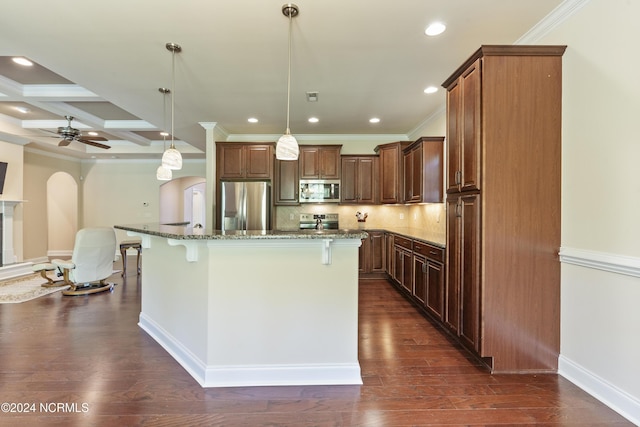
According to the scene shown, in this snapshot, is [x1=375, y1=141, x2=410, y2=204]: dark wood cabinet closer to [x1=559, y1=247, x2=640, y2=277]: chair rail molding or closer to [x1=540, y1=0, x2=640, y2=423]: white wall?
[x1=540, y1=0, x2=640, y2=423]: white wall

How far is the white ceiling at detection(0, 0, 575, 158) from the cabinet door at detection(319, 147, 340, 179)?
762 mm

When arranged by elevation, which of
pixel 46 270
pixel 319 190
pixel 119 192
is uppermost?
pixel 119 192

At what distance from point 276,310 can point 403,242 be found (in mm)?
2693

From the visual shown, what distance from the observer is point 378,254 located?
5.25 meters

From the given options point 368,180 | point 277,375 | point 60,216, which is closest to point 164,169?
point 277,375

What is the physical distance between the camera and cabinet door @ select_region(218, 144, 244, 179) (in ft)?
16.7

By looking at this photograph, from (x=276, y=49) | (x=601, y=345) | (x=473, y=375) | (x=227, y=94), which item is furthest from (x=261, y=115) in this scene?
(x=601, y=345)

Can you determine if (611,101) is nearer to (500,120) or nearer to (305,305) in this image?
(500,120)

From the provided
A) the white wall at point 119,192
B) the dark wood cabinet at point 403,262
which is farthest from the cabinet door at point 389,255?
the white wall at point 119,192

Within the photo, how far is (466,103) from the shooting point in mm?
2379

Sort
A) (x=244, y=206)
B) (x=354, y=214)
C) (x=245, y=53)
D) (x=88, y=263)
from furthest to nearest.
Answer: (x=354, y=214) < (x=244, y=206) < (x=88, y=263) < (x=245, y=53)

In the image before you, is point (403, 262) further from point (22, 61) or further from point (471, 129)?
point (22, 61)

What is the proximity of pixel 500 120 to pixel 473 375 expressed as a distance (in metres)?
1.99

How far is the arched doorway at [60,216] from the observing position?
25.2 feet
